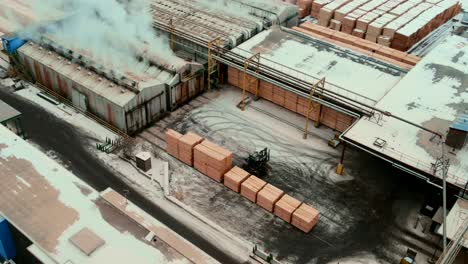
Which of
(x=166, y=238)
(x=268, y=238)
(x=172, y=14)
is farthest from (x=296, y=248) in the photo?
(x=172, y=14)

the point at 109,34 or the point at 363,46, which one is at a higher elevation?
the point at 109,34

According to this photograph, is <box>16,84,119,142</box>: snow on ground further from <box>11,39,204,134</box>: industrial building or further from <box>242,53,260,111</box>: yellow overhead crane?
<box>242,53,260,111</box>: yellow overhead crane

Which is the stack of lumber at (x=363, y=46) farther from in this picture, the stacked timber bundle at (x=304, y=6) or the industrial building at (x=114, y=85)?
the industrial building at (x=114, y=85)

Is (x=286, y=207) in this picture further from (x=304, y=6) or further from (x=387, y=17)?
(x=304, y=6)

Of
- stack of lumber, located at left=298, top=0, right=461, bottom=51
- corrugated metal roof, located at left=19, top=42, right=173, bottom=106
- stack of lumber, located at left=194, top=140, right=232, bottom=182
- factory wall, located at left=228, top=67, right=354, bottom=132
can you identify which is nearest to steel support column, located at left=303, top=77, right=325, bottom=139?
factory wall, located at left=228, top=67, right=354, bottom=132

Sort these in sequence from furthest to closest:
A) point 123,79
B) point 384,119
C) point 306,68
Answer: point 306,68, point 123,79, point 384,119

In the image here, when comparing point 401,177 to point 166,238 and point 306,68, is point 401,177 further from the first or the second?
point 166,238

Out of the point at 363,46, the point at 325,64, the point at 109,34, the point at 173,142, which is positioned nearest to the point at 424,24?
the point at 363,46
